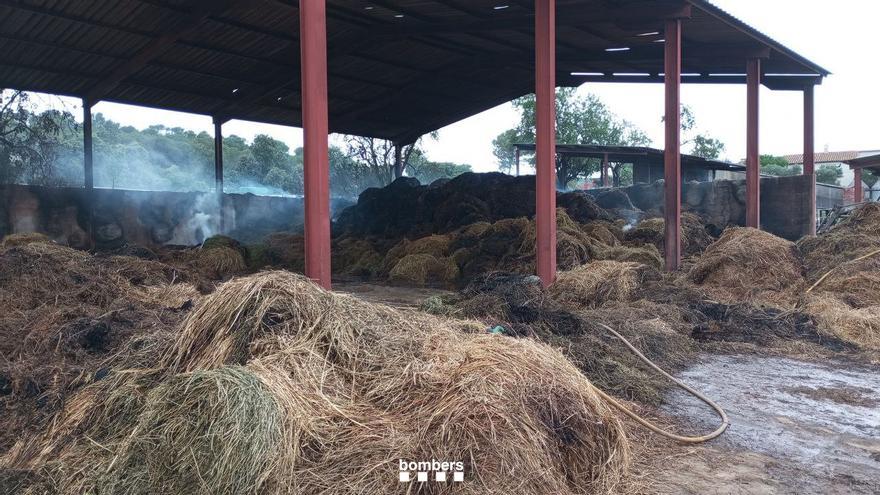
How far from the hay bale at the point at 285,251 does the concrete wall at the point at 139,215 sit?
96.3 inches

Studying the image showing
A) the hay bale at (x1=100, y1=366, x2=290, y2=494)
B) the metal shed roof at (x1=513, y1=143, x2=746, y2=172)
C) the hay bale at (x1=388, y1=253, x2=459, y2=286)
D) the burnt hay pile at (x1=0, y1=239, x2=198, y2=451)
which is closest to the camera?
the hay bale at (x1=100, y1=366, x2=290, y2=494)

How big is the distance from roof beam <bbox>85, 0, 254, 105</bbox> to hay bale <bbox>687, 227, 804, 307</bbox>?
9866 millimetres

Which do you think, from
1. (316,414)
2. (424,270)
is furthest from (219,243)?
(316,414)

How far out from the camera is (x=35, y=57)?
13688mm

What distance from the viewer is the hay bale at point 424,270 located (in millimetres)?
12555

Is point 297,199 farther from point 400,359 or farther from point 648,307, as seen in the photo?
point 400,359

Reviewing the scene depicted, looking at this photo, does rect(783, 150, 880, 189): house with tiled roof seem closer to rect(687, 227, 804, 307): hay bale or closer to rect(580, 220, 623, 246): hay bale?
rect(580, 220, 623, 246): hay bale

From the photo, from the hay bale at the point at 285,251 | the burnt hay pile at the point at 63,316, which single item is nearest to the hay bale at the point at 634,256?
the hay bale at the point at 285,251

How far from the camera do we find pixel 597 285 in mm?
9141

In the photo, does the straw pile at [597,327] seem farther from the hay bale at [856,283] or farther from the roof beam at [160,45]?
the roof beam at [160,45]

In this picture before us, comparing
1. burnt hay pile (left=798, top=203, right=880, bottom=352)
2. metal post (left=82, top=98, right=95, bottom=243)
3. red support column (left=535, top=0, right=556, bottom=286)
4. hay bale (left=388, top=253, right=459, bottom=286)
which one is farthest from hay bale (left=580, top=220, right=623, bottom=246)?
metal post (left=82, top=98, right=95, bottom=243)

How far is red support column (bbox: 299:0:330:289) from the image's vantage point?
6840mm

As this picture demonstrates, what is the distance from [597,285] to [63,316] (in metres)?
6.97

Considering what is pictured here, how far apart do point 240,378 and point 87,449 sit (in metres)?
1.06
